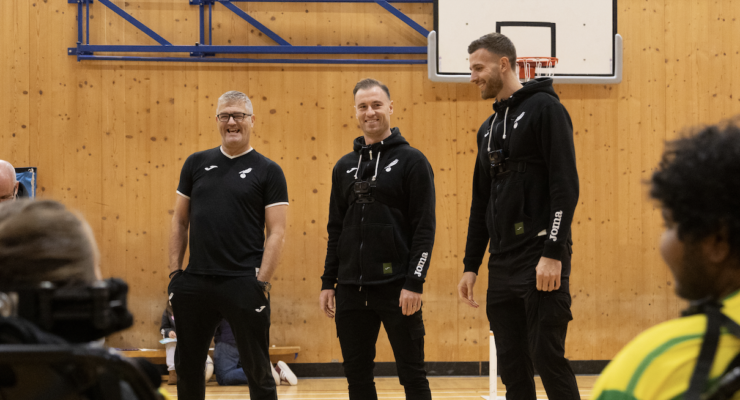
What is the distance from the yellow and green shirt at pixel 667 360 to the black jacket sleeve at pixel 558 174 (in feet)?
5.97

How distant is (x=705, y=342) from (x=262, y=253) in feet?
10.2

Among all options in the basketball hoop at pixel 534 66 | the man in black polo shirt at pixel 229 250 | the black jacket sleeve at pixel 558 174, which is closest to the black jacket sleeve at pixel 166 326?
the man in black polo shirt at pixel 229 250

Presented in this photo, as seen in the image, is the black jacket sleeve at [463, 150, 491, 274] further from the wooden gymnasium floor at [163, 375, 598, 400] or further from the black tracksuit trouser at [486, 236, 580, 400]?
the wooden gymnasium floor at [163, 375, 598, 400]

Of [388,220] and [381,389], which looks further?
[381,389]

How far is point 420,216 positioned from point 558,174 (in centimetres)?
82

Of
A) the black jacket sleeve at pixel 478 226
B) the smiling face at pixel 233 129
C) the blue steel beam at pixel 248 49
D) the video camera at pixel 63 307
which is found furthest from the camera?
the blue steel beam at pixel 248 49

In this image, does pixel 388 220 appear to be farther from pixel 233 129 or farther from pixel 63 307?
pixel 63 307

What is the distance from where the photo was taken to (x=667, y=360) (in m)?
0.80

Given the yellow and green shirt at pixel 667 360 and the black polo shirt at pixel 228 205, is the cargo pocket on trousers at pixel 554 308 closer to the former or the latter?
the black polo shirt at pixel 228 205

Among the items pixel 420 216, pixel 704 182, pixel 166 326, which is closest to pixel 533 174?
pixel 420 216

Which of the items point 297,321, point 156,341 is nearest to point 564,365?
point 297,321

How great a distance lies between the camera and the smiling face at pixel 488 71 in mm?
3043

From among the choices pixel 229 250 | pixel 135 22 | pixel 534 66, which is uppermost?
pixel 135 22

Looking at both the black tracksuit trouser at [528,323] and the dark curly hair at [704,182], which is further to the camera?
the black tracksuit trouser at [528,323]
